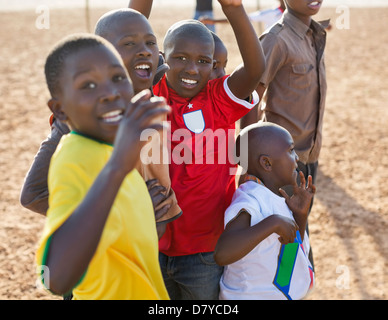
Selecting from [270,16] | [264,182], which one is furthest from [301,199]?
[270,16]

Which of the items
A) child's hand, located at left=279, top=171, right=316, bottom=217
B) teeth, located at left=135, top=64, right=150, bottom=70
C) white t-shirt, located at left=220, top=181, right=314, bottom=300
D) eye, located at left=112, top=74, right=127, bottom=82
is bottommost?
white t-shirt, located at left=220, top=181, right=314, bottom=300

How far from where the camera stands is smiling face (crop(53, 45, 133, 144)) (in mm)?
1553

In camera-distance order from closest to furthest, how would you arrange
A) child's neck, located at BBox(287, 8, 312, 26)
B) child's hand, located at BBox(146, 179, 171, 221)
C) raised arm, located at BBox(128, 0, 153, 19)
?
1. child's hand, located at BBox(146, 179, 171, 221)
2. raised arm, located at BBox(128, 0, 153, 19)
3. child's neck, located at BBox(287, 8, 312, 26)

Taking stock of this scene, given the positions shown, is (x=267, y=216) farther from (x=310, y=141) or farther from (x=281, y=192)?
(x=310, y=141)

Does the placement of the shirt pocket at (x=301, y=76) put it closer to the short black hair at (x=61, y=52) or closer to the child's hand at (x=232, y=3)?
the child's hand at (x=232, y=3)

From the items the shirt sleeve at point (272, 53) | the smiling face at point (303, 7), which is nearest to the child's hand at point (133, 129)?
the shirt sleeve at point (272, 53)

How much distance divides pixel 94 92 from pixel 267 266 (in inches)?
43.4

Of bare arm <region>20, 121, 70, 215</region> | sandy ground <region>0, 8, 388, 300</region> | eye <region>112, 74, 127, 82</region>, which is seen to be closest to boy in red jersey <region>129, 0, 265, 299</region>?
bare arm <region>20, 121, 70, 215</region>

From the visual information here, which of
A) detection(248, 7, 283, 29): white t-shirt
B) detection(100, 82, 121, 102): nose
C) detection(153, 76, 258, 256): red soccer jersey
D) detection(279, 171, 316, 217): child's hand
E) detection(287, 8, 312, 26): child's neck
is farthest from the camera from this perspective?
detection(248, 7, 283, 29): white t-shirt

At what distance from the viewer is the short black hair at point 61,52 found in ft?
5.21

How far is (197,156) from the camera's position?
2.40 metres

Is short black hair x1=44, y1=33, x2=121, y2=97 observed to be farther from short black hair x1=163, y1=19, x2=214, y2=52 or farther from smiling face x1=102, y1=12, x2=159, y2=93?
short black hair x1=163, y1=19, x2=214, y2=52

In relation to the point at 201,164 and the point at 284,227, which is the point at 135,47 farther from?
the point at 284,227
